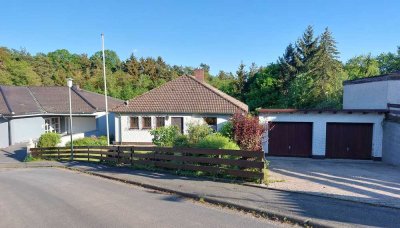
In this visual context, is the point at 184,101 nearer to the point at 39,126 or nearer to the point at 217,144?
the point at 217,144

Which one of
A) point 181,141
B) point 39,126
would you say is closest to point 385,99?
point 181,141

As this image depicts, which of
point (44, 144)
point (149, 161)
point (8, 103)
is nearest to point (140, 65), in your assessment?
point (8, 103)

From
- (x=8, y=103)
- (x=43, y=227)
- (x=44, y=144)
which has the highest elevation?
(x=8, y=103)

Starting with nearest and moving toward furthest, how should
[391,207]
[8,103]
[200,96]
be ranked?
1. [391,207]
2. [200,96]
3. [8,103]

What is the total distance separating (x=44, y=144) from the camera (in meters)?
19.3

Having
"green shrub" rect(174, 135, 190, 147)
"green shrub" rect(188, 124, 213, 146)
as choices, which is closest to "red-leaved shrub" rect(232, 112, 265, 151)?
"green shrub" rect(188, 124, 213, 146)

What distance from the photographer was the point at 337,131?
14625 mm

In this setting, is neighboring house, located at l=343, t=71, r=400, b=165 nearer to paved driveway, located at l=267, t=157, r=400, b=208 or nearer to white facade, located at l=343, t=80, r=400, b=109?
white facade, located at l=343, t=80, r=400, b=109

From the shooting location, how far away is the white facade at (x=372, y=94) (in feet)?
50.3

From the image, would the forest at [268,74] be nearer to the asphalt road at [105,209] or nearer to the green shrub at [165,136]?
the green shrub at [165,136]

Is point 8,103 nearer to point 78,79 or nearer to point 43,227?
point 43,227

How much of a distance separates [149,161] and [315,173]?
685 centimetres

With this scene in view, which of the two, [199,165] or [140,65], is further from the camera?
[140,65]

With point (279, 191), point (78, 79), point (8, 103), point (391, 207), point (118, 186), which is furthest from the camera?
point (78, 79)
